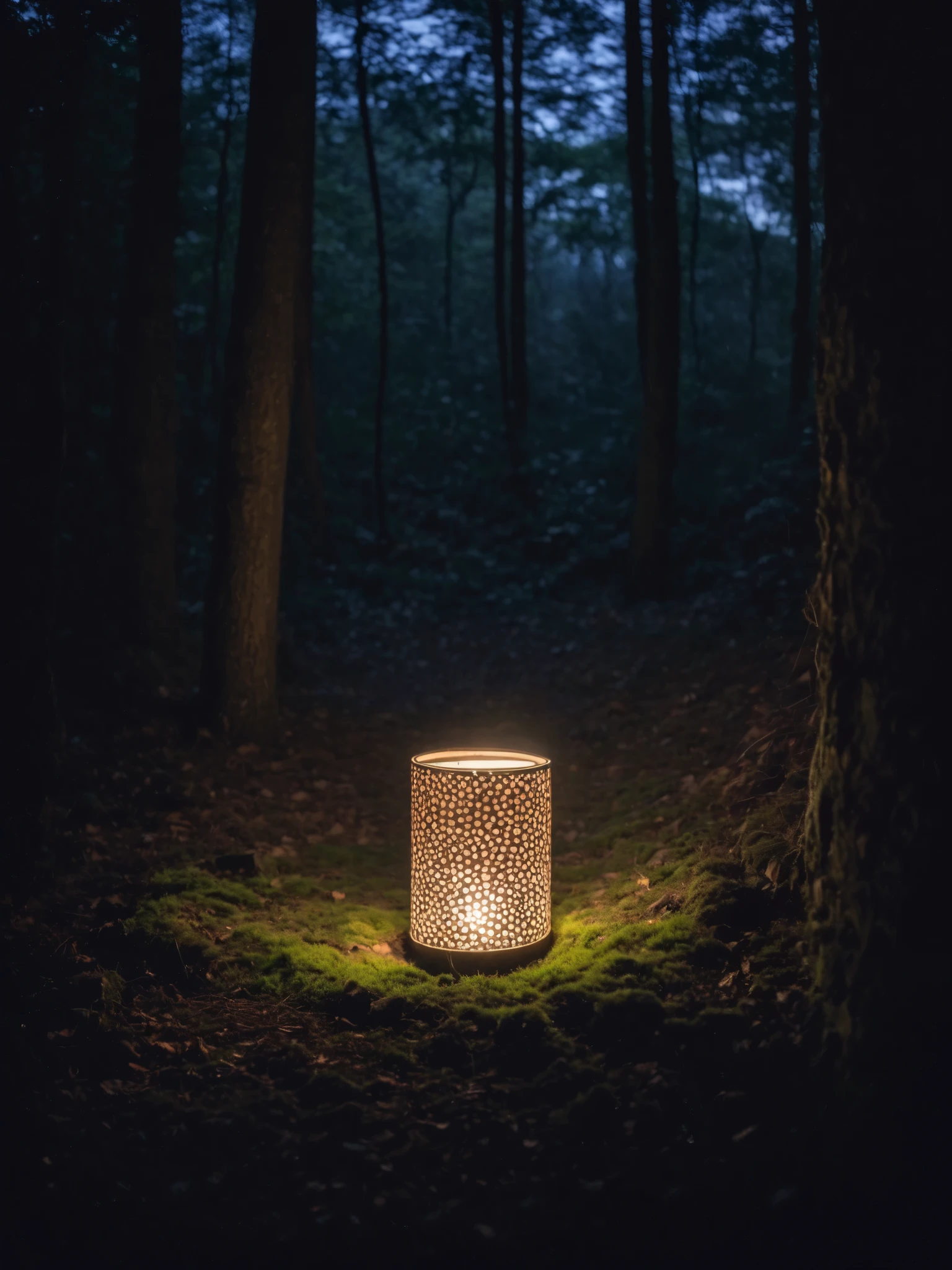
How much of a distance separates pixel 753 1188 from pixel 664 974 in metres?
0.97

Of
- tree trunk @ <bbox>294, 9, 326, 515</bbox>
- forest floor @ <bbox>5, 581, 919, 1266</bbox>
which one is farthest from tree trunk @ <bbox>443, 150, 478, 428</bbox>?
forest floor @ <bbox>5, 581, 919, 1266</bbox>

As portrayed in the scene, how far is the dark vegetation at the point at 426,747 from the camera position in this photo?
2.74m

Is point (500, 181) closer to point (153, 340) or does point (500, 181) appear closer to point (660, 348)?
point (660, 348)

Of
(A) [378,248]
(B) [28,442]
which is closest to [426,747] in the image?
(B) [28,442]

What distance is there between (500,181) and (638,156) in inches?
132

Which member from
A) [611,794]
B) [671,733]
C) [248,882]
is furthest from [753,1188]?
[671,733]

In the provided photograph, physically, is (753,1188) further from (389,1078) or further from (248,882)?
(248,882)

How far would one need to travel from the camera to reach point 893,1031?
2709mm

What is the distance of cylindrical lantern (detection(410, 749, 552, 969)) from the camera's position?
163 inches

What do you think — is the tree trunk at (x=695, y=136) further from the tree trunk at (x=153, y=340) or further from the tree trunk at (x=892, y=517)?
the tree trunk at (x=892, y=517)

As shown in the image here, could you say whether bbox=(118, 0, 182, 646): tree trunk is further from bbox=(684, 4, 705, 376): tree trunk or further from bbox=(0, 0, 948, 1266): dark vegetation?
bbox=(684, 4, 705, 376): tree trunk

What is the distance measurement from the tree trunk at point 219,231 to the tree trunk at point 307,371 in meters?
1.89

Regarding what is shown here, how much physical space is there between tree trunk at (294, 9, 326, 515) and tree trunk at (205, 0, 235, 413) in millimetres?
1887

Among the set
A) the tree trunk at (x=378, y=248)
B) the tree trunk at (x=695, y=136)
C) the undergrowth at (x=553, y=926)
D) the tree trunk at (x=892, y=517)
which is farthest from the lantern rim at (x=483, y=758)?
the tree trunk at (x=695, y=136)
